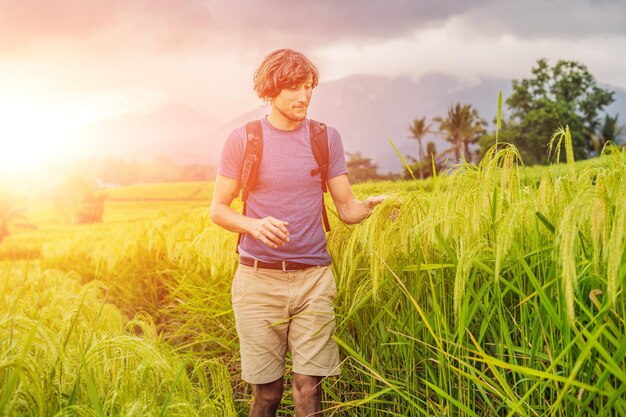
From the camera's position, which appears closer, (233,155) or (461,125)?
(233,155)

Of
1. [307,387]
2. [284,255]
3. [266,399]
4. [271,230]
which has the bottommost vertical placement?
[266,399]

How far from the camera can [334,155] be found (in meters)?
3.05

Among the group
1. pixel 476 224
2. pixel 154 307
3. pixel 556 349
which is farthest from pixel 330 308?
pixel 154 307

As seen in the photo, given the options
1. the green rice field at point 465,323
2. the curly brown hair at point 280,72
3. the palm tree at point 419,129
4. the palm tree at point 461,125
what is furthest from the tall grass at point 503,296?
the palm tree at point 419,129

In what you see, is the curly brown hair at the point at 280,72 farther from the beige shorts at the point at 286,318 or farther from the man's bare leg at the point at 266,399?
the man's bare leg at the point at 266,399

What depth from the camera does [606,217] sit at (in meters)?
1.59

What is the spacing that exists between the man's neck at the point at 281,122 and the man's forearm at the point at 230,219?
1.68 feet

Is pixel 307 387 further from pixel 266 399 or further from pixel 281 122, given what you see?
pixel 281 122

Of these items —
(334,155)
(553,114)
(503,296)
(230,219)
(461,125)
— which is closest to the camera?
(503,296)

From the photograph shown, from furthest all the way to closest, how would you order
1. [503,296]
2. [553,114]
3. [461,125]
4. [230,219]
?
[461,125], [553,114], [230,219], [503,296]

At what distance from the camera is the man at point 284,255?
283 cm

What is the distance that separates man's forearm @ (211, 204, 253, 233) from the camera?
8.79 feet

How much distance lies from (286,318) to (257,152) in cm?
87

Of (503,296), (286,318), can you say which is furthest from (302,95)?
(503,296)
